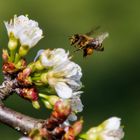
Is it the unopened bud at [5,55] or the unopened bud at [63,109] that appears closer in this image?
the unopened bud at [63,109]

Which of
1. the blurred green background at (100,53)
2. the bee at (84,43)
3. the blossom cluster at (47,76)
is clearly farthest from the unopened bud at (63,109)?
the blurred green background at (100,53)

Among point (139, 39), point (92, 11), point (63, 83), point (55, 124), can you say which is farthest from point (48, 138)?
point (92, 11)

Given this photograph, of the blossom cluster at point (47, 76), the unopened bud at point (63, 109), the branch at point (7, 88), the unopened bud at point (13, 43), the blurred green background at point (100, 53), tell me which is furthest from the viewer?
the blurred green background at point (100, 53)

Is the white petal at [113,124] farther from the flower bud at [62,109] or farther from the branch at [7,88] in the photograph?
the branch at [7,88]

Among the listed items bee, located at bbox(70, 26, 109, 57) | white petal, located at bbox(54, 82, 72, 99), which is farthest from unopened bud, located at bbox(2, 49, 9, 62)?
bee, located at bbox(70, 26, 109, 57)

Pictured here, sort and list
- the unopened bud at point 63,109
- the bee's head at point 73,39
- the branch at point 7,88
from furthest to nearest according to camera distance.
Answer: the bee's head at point 73,39 → the branch at point 7,88 → the unopened bud at point 63,109

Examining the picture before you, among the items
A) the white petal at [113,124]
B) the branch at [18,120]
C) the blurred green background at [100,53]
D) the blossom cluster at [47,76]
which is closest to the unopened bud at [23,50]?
the blossom cluster at [47,76]

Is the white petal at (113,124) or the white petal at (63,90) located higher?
the white petal at (63,90)

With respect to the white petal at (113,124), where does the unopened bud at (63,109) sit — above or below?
below

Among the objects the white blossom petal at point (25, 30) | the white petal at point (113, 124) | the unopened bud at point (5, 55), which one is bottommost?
the white petal at point (113, 124)

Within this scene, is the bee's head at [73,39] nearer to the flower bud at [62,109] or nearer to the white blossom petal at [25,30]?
the white blossom petal at [25,30]
